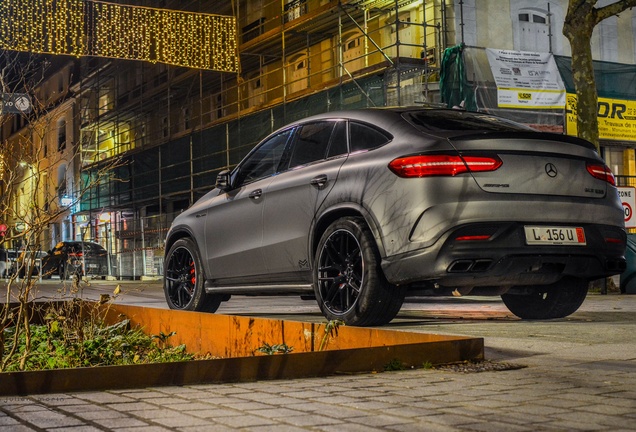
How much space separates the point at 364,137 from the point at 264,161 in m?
1.59

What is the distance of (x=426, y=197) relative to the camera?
659cm

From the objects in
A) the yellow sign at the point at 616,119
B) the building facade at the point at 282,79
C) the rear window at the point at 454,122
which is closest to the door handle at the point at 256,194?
the rear window at the point at 454,122

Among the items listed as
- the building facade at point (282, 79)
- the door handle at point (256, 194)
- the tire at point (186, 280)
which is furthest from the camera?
the building facade at point (282, 79)

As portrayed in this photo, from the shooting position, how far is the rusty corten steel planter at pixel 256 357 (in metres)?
4.05

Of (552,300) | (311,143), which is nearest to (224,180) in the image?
(311,143)

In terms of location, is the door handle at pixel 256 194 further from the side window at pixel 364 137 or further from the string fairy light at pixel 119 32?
the string fairy light at pixel 119 32

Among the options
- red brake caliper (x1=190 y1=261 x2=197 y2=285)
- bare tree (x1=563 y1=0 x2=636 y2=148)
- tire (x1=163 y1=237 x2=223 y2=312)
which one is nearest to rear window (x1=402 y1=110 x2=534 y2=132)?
tire (x1=163 y1=237 x2=223 y2=312)

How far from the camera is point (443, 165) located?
6.64 meters

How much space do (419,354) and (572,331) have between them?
2.35 meters

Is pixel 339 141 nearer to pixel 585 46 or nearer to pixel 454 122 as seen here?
pixel 454 122

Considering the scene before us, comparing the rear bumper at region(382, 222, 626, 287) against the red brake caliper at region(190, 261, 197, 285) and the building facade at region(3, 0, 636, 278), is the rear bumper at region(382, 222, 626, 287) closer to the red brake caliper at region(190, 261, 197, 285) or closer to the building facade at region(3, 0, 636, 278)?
the red brake caliper at region(190, 261, 197, 285)

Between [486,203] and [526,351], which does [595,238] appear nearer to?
[486,203]

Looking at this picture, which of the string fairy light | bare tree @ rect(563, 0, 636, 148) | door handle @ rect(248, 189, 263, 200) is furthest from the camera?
the string fairy light

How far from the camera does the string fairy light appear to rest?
970 inches
